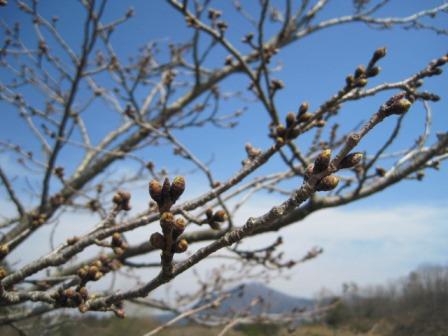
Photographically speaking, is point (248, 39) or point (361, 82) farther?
point (248, 39)

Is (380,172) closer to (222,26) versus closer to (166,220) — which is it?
(222,26)

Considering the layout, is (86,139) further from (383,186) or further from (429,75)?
(429,75)

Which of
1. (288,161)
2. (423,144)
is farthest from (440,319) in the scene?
(288,161)

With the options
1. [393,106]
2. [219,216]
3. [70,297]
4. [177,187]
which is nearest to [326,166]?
[393,106]

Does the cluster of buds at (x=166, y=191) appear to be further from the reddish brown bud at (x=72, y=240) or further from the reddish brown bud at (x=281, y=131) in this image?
the reddish brown bud at (x=72, y=240)

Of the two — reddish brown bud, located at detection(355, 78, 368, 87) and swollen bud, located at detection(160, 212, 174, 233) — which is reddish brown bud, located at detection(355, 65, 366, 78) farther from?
swollen bud, located at detection(160, 212, 174, 233)

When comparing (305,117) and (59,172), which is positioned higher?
(59,172)
